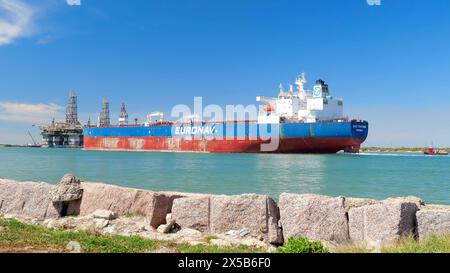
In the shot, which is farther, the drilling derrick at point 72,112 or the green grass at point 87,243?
the drilling derrick at point 72,112

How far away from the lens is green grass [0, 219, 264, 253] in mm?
5266

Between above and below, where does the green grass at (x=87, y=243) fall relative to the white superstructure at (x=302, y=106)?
below

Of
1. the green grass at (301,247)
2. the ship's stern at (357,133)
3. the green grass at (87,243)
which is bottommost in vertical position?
the green grass at (87,243)

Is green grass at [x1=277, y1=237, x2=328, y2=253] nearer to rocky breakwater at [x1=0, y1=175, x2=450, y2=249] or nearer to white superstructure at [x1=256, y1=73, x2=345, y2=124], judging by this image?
rocky breakwater at [x1=0, y1=175, x2=450, y2=249]

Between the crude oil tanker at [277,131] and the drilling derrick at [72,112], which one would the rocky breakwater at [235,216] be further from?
the drilling derrick at [72,112]

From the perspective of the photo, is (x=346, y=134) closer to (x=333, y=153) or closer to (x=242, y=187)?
(x=333, y=153)

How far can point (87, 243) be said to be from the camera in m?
5.53

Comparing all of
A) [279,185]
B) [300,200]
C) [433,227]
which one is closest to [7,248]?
[300,200]

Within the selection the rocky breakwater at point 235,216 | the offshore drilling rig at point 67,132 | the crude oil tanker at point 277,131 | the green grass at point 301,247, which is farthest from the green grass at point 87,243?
the offshore drilling rig at point 67,132

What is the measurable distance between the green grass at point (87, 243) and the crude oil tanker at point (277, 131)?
43802 mm

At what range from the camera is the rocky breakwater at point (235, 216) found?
6.00 meters

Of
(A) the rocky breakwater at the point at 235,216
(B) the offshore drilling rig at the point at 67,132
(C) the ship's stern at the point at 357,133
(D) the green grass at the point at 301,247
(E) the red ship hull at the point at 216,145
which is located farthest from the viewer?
(B) the offshore drilling rig at the point at 67,132

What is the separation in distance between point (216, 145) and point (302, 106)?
12921 mm

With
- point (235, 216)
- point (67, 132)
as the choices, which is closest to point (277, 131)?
point (235, 216)
